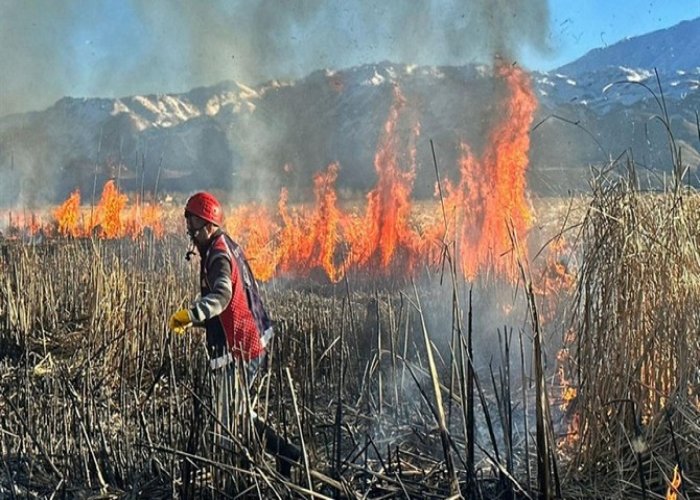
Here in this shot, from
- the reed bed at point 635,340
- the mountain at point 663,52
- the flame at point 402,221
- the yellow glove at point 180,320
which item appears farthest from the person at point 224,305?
the mountain at point 663,52

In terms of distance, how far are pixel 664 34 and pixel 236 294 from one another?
149546mm

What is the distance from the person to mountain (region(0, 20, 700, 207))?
5.95 ft

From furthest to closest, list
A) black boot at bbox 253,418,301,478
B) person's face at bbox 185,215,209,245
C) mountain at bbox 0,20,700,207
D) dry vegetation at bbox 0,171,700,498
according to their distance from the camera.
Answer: mountain at bbox 0,20,700,207, person's face at bbox 185,215,209,245, black boot at bbox 253,418,301,478, dry vegetation at bbox 0,171,700,498

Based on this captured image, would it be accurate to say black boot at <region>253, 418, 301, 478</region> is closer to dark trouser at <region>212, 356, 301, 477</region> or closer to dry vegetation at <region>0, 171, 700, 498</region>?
dark trouser at <region>212, 356, 301, 477</region>

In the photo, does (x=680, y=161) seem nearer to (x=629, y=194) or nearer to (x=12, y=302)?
(x=629, y=194)

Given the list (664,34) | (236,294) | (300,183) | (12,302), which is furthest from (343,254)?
(664,34)

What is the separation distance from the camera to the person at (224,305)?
368cm

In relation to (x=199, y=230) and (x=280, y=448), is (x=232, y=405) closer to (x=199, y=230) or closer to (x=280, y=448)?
(x=280, y=448)

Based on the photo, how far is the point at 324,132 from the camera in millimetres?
43844

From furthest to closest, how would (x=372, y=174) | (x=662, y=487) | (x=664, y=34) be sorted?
(x=664, y=34), (x=372, y=174), (x=662, y=487)

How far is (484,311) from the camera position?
7.64 meters

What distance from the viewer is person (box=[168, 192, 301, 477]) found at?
12.1ft

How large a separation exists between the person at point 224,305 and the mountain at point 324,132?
5.95 ft

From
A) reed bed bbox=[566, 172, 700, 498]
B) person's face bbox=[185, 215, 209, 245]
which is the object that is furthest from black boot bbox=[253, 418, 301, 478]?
reed bed bbox=[566, 172, 700, 498]
